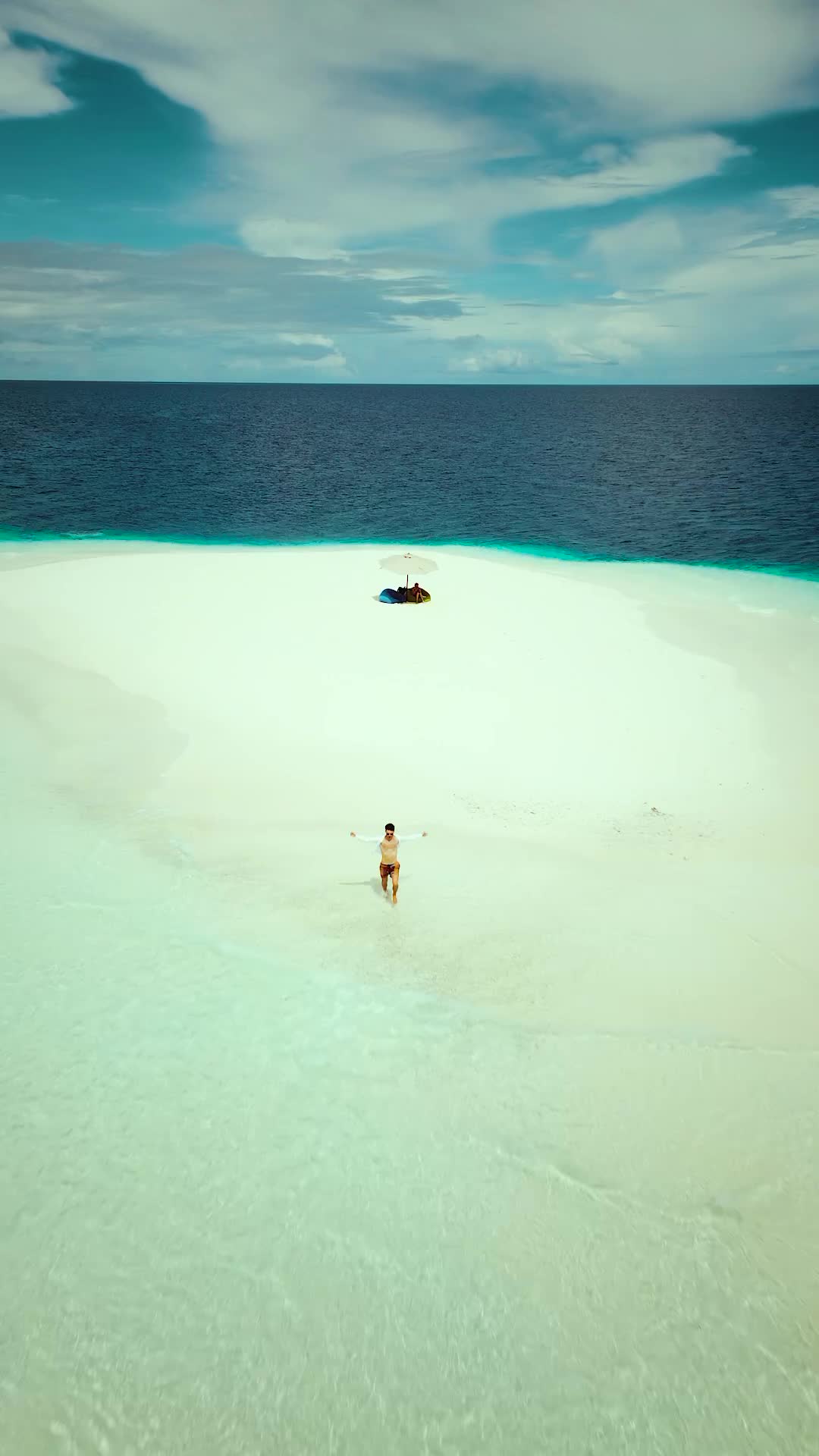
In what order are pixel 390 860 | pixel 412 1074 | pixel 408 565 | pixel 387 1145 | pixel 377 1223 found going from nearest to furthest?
1. pixel 377 1223
2. pixel 387 1145
3. pixel 412 1074
4. pixel 390 860
5. pixel 408 565

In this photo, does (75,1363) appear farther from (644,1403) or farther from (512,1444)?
(644,1403)

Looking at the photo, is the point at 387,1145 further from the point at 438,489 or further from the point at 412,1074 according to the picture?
the point at 438,489

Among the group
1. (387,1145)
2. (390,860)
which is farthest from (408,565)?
(387,1145)

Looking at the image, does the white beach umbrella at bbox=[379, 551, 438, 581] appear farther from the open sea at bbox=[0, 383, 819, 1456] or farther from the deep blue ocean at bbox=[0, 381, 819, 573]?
the deep blue ocean at bbox=[0, 381, 819, 573]

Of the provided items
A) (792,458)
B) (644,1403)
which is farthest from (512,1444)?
(792,458)

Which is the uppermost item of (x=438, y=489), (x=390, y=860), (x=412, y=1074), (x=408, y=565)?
(x=438, y=489)

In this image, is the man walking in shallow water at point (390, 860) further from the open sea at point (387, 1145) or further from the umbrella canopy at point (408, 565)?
the umbrella canopy at point (408, 565)

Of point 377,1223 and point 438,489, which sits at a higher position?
point 438,489
